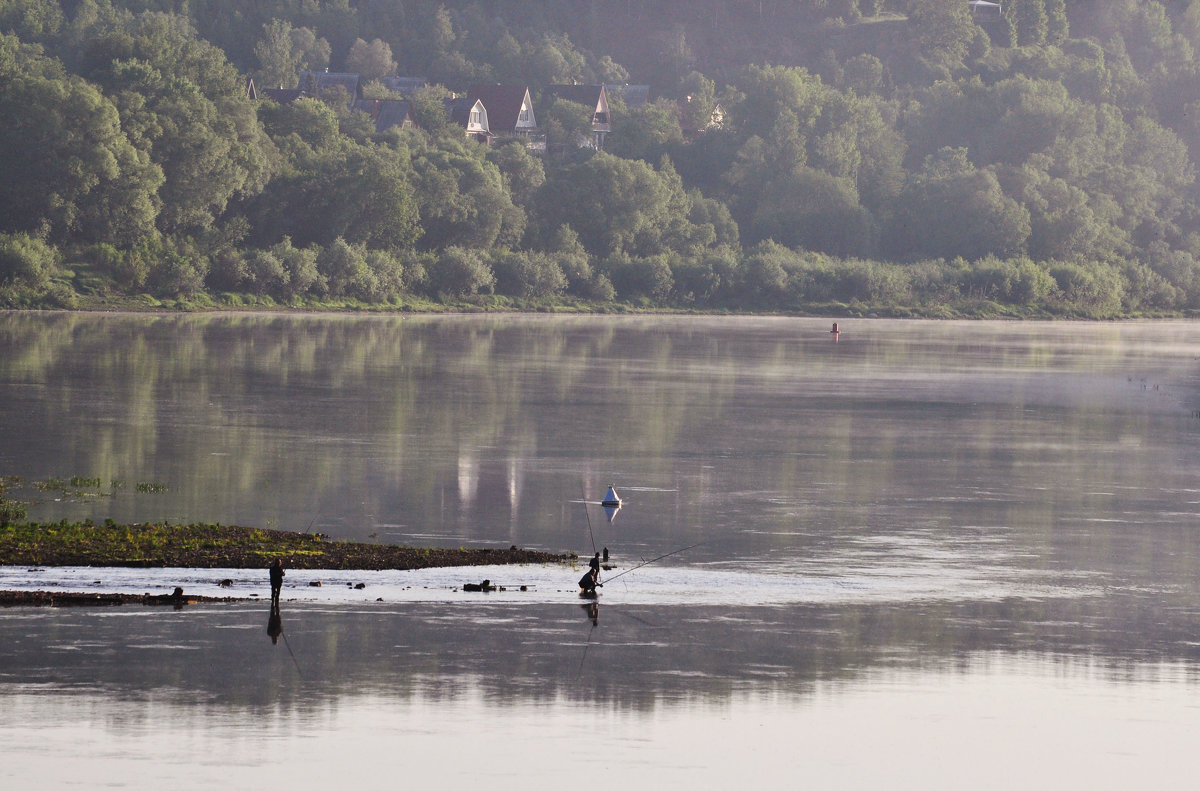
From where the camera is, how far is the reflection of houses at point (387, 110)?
6649 inches

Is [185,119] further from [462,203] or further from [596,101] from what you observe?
[596,101]

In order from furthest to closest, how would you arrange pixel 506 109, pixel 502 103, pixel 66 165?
pixel 502 103
pixel 506 109
pixel 66 165

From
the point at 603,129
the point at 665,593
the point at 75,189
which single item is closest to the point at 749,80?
the point at 603,129

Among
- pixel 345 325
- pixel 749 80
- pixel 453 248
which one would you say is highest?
pixel 749 80

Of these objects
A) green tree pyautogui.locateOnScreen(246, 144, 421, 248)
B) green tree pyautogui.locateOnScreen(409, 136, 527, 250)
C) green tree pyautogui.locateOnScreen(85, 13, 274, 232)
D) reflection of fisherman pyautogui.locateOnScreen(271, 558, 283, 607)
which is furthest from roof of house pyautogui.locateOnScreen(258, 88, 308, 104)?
reflection of fisherman pyautogui.locateOnScreen(271, 558, 283, 607)

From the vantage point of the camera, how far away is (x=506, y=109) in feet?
614

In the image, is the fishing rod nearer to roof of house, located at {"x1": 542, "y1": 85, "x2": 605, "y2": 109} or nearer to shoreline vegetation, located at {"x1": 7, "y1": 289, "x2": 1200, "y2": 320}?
shoreline vegetation, located at {"x1": 7, "y1": 289, "x2": 1200, "y2": 320}

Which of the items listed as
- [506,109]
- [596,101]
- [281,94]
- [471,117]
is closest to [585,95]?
[596,101]

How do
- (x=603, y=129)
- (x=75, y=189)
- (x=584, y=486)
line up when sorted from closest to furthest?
(x=584, y=486)
(x=75, y=189)
(x=603, y=129)

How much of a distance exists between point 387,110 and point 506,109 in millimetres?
18103

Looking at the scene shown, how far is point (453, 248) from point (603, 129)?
8168 cm

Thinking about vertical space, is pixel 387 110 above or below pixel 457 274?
above

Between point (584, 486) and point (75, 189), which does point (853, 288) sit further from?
point (584, 486)

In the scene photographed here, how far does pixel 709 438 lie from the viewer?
3678 cm
